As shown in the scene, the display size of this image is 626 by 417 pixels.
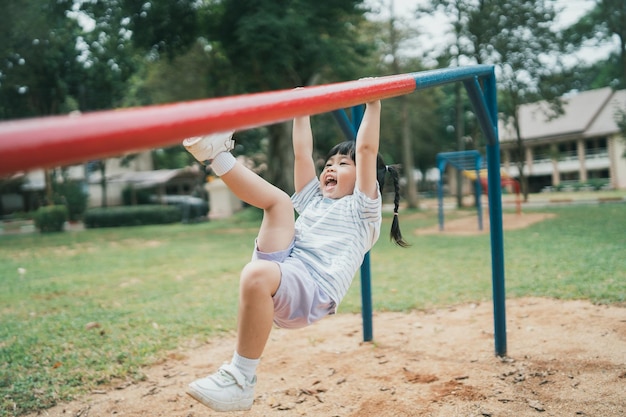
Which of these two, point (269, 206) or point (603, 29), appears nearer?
point (269, 206)

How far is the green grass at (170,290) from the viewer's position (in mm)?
3682

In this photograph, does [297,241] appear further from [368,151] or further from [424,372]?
[424,372]

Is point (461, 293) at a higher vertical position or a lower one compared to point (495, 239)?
lower

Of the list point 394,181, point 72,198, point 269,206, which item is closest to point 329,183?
point 394,181

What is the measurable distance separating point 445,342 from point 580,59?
47.8 ft

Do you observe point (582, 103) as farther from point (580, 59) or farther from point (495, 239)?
point (495, 239)

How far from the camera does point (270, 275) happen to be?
6.73 ft

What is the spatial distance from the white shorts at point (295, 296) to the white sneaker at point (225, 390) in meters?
0.30

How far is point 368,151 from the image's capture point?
2.38 m

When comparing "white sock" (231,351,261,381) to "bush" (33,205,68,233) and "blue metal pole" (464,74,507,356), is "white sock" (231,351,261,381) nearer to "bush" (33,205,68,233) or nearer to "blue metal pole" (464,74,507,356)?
"blue metal pole" (464,74,507,356)

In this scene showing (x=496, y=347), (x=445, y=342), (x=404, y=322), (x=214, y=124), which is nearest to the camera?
(x=214, y=124)

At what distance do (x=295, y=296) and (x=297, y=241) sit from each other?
13.3 inches

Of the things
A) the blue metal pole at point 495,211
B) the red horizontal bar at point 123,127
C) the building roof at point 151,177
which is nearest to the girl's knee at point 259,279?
the red horizontal bar at point 123,127

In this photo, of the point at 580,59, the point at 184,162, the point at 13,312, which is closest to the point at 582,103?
the point at 580,59
